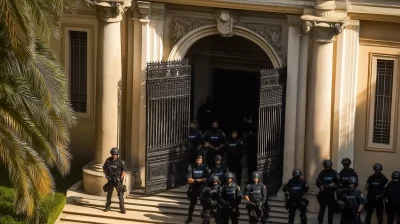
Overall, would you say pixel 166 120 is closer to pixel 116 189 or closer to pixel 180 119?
pixel 180 119

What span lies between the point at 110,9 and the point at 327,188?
6616 mm

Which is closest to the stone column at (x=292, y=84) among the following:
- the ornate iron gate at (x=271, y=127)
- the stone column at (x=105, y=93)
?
the ornate iron gate at (x=271, y=127)

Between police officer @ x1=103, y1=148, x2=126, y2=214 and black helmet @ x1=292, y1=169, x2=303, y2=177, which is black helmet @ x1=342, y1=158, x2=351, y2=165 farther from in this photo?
police officer @ x1=103, y1=148, x2=126, y2=214

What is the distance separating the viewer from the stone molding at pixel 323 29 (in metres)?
30.8

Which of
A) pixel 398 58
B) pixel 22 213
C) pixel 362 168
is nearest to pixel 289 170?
pixel 362 168

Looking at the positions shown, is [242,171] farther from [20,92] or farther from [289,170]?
[20,92]

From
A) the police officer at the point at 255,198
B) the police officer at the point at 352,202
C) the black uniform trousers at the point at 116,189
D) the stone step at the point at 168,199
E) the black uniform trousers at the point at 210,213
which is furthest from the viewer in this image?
the stone step at the point at 168,199

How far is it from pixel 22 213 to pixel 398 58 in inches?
374

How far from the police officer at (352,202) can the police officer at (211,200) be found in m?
2.77

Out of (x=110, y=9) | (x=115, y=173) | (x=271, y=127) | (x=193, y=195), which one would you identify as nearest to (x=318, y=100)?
(x=271, y=127)

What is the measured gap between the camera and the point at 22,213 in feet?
98.3

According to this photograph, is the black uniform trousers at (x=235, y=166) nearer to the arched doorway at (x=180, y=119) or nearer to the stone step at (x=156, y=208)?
the arched doorway at (x=180, y=119)

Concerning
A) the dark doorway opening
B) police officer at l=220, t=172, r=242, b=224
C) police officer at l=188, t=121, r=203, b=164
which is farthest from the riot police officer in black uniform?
the dark doorway opening

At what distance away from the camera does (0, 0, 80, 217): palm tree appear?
26.6 m
